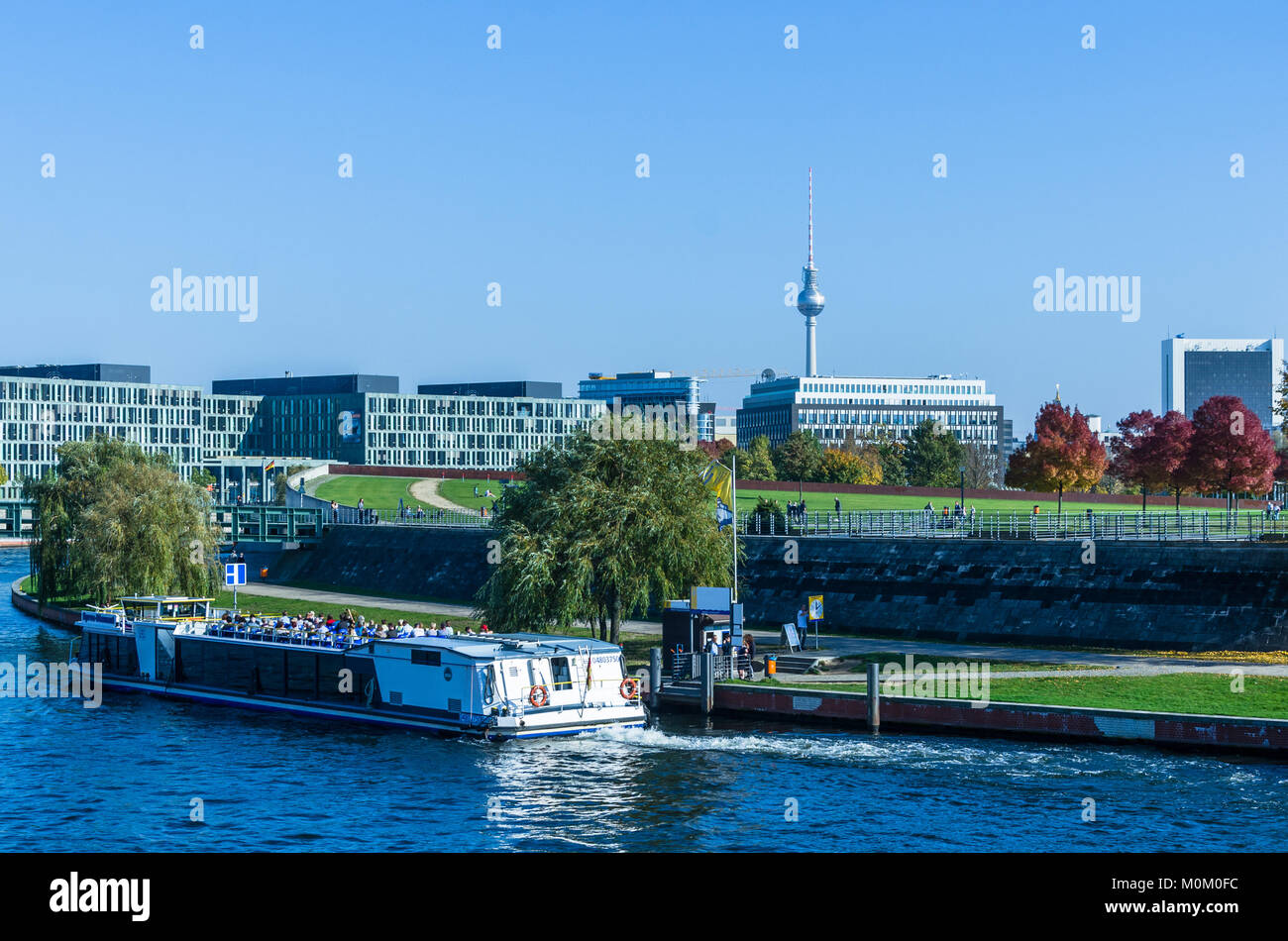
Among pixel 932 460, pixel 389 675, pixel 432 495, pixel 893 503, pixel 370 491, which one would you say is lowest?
pixel 389 675

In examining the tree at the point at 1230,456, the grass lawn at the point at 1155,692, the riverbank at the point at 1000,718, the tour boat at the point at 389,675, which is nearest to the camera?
the riverbank at the point at 1000,718

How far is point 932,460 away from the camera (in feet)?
492

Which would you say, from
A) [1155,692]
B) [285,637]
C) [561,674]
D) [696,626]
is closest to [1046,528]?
[696,626]

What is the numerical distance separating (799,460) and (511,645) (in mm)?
109327

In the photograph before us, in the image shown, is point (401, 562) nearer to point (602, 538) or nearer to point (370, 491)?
point (602, 538)

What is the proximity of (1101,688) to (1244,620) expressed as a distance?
1085 centimetres

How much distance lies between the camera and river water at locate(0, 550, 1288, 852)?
1248 inches

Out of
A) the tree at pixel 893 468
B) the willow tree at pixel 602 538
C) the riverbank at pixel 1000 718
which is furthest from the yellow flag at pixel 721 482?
the tree at pixel 893 468

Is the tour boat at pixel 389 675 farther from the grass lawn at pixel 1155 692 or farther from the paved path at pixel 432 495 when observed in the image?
the paved path at pixel 432 495

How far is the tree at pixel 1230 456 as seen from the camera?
74312mm

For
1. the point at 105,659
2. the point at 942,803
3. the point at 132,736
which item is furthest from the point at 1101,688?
the point at 105,659

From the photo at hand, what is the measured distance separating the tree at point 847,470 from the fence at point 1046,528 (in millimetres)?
61509

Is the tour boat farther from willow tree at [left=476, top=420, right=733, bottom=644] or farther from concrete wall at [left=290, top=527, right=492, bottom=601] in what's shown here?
concrete wall at [left=290, top=527, right=492, bottom=601]

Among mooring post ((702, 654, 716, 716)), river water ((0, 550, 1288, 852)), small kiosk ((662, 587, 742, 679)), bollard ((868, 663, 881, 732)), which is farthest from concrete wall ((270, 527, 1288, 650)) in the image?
river water ((0, 550, 1288, 852))
